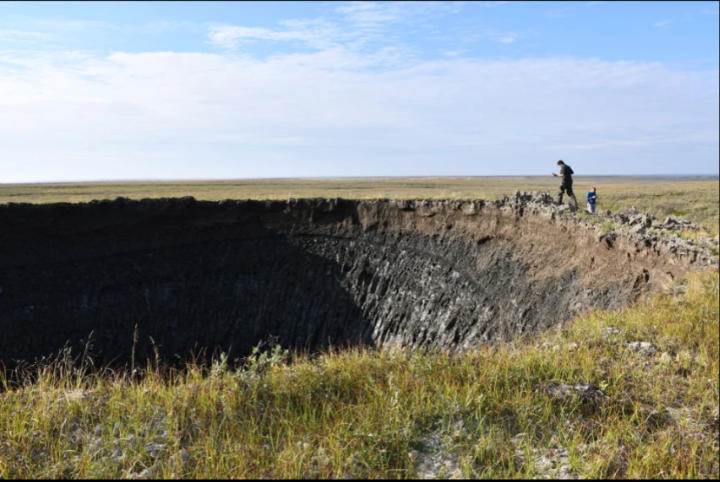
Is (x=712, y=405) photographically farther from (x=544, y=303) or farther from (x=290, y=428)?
(x=544, y=303)

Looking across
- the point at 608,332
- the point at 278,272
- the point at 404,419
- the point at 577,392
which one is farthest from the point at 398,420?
the point at 278,272

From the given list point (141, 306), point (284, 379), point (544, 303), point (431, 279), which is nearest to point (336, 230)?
point (431, 279)

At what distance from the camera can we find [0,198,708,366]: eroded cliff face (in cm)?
1672

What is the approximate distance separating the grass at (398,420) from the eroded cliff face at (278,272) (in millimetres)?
8265

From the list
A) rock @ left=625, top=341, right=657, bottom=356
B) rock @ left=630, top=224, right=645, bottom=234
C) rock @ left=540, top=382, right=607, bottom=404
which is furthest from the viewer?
rock @ left=630, top=224, right=645, bottom=234

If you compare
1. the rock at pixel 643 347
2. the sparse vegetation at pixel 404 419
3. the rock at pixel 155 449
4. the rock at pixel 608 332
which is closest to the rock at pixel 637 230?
the rock at pixel 608 332

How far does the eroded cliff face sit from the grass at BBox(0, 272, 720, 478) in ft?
27.1

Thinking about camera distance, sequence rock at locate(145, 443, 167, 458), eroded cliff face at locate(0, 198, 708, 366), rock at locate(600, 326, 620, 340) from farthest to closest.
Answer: eroded cliff face at locate(0, 198, 708, 366) < rock at locate(600, 326, 620, 340) < rock at locate(145, 443, 167, 458)

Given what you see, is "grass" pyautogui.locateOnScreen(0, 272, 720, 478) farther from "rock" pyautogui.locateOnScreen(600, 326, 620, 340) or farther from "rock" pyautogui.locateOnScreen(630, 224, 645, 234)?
"rock" pyautogui.locateOnScreen(630, 224, 645, 234)

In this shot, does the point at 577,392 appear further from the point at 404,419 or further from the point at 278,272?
the point at 278,272

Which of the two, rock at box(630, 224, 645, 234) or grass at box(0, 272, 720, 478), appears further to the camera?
rock at box(630, 224, 645, 234)

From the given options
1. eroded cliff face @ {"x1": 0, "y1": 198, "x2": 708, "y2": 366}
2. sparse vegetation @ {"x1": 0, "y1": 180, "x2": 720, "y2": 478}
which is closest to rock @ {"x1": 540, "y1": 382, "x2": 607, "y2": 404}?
sparse vegetation @ {"x1": 0, "y1": 180, "x2": 720, "y2": 478}

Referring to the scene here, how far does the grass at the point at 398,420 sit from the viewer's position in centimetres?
428

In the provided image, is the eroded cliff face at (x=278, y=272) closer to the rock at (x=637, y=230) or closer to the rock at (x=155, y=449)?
the rock at (x=637, y=230)
